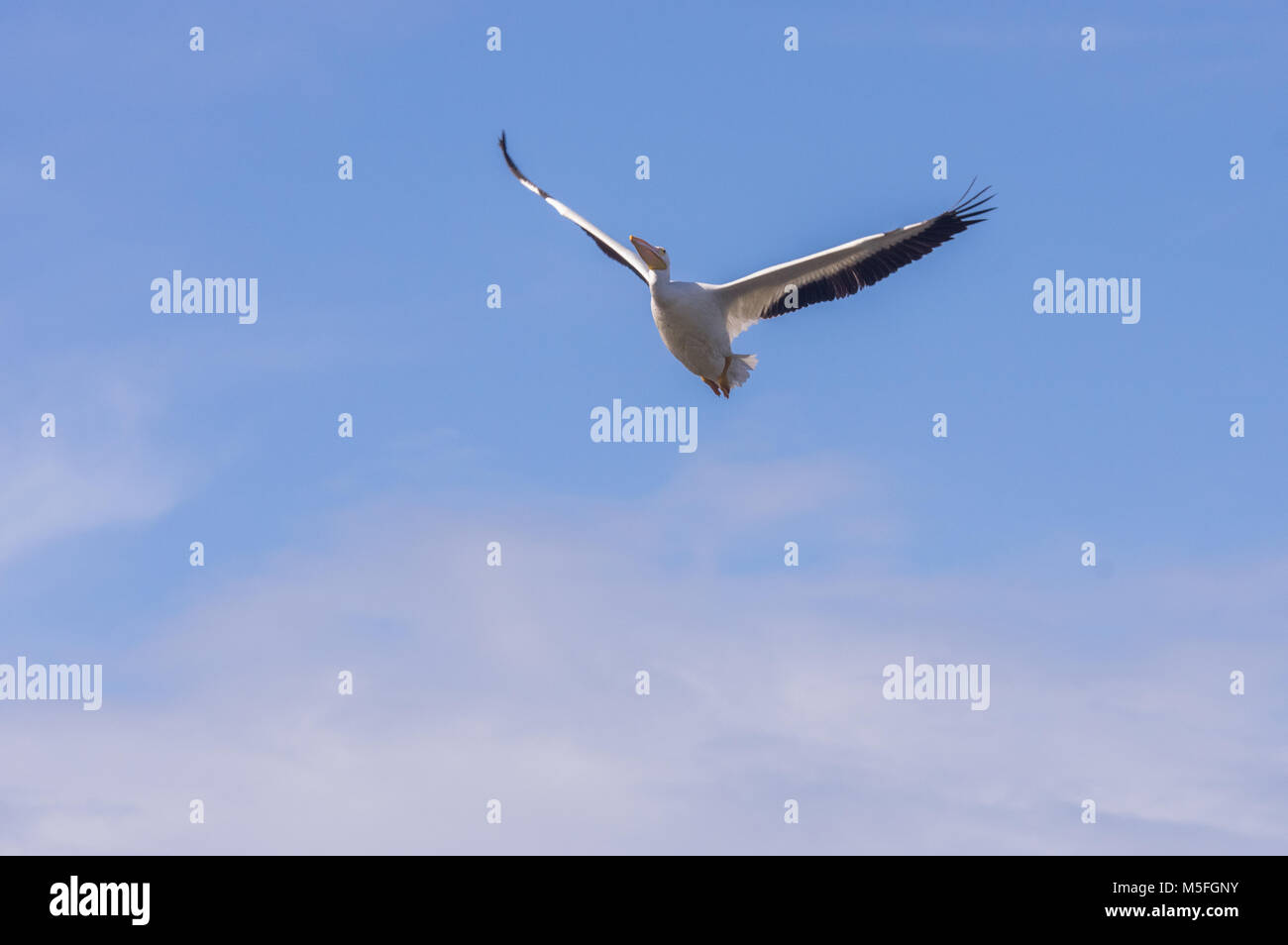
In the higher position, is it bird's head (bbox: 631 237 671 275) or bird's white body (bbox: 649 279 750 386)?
bird's head (bbox: 631 237 671 275)

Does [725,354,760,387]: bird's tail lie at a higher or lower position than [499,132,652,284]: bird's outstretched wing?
lower

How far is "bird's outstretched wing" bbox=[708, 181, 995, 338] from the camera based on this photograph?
76.8 ft

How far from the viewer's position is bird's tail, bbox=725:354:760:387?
23.9m

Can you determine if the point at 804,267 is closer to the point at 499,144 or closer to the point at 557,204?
the point at 557,204

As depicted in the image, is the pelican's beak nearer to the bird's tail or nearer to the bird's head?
the bird's head

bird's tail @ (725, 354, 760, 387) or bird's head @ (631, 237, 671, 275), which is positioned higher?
bird's head @ (631, 237, 671, 275)

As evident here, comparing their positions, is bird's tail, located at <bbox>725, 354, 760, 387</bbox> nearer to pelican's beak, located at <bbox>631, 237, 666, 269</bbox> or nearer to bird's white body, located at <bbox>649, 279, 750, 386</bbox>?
bird's white body, located at <bbox>649, 279, 750, 386</bbox>

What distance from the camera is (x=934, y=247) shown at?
927 inches

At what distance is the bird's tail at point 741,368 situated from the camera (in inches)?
941

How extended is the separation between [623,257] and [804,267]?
12.1 feet

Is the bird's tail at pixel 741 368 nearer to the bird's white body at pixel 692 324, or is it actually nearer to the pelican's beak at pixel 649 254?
the bird's white body at pixel 692 324
